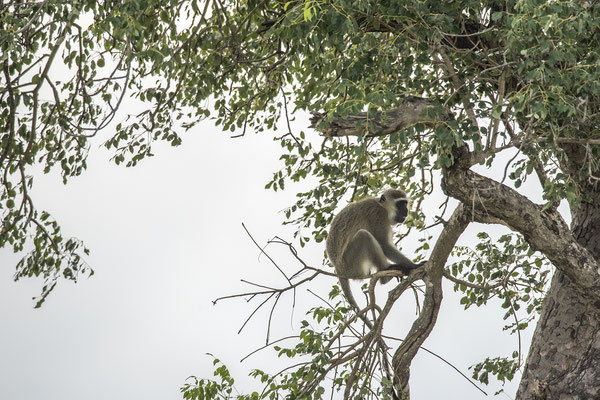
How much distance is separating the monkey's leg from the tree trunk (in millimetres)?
1617

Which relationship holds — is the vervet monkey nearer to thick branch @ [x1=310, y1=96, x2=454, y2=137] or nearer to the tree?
the tree

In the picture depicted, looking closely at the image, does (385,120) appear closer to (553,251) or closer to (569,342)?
(553,251)

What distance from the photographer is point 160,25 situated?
6.96 m

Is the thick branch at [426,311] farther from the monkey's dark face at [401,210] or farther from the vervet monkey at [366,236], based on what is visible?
the monkey's dark face at [401,210]

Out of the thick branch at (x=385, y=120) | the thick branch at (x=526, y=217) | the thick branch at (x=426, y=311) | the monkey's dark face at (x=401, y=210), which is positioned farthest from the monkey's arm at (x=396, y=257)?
the thick branch at (x=385, y=120)

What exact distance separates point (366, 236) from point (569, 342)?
206 centimetres

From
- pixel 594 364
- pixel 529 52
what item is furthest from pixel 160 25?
pixel 594 364

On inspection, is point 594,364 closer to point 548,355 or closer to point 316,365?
point 548,355

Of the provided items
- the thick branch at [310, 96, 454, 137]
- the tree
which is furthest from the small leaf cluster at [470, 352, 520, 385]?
the thick branch at [310, 96, 454, 137]

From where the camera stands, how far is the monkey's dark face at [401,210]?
6906 mm

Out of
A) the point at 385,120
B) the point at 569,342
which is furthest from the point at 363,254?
the point at 385,120

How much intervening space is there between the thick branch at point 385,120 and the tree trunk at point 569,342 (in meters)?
1.72

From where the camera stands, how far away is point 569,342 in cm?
530

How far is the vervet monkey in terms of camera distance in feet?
22.2
